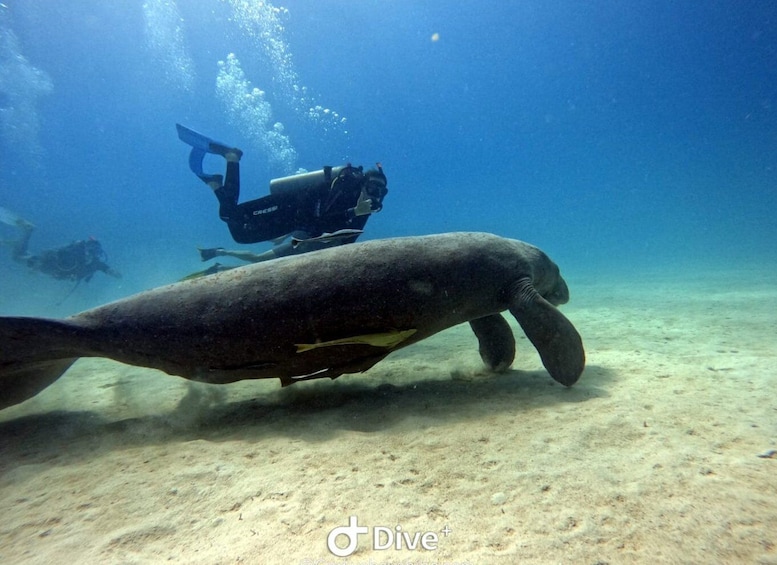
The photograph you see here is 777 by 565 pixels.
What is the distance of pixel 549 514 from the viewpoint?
1.87 metres

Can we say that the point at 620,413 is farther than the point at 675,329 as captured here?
No

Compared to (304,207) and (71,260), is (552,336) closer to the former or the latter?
(304,207)

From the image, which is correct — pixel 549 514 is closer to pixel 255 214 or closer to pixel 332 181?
pixel 332 181

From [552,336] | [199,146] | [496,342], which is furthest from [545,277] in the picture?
[199,146]

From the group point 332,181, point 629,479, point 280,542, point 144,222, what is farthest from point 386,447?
point 144,222

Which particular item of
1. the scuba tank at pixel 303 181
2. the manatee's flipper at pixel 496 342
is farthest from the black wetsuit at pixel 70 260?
the manatee's flipper at pixel 496 342

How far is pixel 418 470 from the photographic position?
240cm

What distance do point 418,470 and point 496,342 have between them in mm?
2712

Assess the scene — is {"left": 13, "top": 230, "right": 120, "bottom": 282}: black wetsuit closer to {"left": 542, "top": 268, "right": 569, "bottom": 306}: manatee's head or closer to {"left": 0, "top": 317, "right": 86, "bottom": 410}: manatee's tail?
{"left": 0, "top": 317, "right": 86, "bottom": 410}: manatee's tail

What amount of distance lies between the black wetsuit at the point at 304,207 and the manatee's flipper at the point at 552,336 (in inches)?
171

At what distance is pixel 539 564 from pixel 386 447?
1.44 metres

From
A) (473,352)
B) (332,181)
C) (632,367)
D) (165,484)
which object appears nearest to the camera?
(165,484)

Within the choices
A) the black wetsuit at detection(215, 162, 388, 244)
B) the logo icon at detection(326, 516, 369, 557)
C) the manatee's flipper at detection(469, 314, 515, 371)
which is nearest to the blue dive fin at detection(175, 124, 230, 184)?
the black wetsuit at detection(215, 162, 388, 244)

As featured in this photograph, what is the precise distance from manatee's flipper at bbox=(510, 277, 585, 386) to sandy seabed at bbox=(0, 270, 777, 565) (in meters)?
0.24
